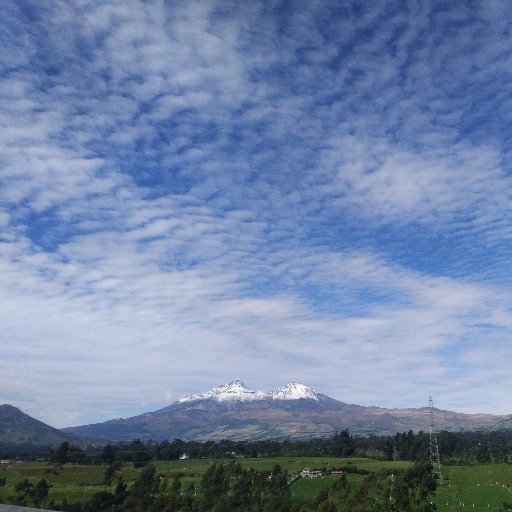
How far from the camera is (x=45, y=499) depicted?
4269 inches

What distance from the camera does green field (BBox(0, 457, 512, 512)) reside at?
105 meters

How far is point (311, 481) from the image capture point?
133 meters

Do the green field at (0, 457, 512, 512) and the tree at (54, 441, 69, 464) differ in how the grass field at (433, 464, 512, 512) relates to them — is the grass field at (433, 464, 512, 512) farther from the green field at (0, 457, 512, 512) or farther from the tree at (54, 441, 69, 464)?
the tree at (54, 441, 69, 464)

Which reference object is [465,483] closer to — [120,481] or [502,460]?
[502,460]

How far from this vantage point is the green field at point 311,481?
105 m

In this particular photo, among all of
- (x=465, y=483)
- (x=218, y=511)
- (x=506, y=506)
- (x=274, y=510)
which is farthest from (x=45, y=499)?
(x=465, y=483)

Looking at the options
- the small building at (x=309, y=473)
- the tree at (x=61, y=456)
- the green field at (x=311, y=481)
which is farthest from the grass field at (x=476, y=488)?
the tree at (x=61, y=456)

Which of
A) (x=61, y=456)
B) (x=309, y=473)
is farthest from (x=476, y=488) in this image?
(x=61, y=456)

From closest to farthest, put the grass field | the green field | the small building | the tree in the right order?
the grass field → the green field → the small building → the tree

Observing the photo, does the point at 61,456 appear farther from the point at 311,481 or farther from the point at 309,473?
the point at 311,481

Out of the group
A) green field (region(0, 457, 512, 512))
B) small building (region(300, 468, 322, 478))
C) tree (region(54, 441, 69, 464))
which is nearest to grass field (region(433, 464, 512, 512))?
green field (region(0, 457, 512, 512))

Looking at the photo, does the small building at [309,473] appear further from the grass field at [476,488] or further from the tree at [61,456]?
the tree at [61,456]

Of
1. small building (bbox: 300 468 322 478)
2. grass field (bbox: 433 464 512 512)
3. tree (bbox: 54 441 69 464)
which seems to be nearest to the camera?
grass field (bbox: 433 464 512 512)

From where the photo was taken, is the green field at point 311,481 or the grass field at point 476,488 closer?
the grass field at point 476,488
